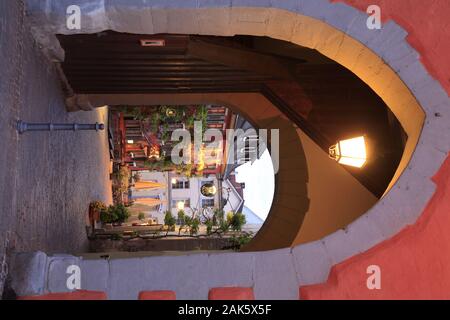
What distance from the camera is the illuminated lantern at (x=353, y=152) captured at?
177 inches

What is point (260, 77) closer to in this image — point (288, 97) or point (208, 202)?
point (288, 97)

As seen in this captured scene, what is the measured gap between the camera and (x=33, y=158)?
203 inches

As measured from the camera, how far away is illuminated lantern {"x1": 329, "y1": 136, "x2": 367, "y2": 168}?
450cm

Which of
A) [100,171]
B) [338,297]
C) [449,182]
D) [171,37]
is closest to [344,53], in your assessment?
[449,182]

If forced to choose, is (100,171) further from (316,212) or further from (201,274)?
(201,274)

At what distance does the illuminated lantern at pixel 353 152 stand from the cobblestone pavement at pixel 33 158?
335cm

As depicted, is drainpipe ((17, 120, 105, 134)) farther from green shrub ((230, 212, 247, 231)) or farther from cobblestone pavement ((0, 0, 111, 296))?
green shrub ((230, 212, 247, 231))

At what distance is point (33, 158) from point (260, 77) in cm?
334

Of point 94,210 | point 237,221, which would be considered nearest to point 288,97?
point 237,221

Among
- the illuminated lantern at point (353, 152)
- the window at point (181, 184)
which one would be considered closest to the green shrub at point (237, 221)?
the illuminated lantern at point (353, 152)

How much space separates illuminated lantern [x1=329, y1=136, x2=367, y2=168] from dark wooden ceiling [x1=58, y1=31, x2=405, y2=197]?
1.16 metres

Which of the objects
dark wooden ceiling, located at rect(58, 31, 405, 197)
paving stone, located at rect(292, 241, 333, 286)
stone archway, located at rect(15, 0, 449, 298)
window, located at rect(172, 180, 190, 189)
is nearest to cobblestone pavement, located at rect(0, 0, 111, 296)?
stone archway, located at rect(15, 0, 449, 298)

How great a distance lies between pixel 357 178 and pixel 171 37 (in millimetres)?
3147
